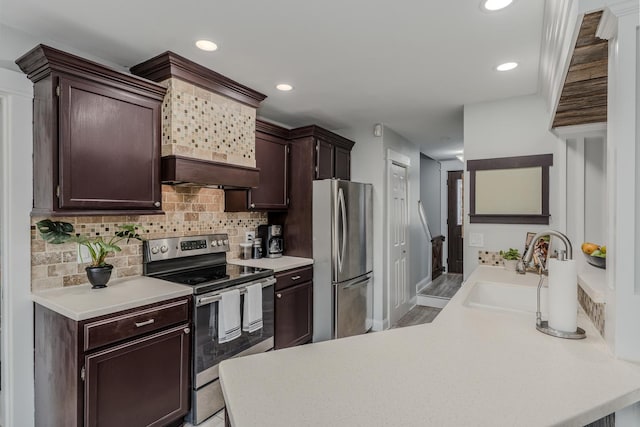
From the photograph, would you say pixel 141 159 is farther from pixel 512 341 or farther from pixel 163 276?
pixel 512 341

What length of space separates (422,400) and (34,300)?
2.15 metres

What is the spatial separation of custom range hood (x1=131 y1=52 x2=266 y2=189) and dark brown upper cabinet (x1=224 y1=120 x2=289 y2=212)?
0.99 feet

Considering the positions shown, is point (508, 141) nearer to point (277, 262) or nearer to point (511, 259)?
point (511, 259)

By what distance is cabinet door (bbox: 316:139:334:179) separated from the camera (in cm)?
344

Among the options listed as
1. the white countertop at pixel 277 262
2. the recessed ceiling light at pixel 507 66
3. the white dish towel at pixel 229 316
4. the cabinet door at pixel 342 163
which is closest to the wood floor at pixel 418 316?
the white countertop at pixel 277 262

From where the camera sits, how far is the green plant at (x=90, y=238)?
6.16 ft

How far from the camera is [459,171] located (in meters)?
6.67

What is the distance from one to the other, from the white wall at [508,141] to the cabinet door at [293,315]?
5.02 ft

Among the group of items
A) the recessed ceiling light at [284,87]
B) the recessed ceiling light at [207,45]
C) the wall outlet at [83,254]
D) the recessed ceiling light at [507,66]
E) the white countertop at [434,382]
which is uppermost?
the recessed ceiling light at [284,87]

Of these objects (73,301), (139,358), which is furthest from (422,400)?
(73,301)

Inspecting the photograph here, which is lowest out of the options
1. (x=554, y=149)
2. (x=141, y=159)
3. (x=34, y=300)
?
(x=34, y=300)

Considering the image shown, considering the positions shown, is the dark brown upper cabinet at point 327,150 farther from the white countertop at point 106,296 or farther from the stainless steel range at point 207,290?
the white countertop at point 106,296

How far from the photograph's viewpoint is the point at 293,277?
308 centimetres

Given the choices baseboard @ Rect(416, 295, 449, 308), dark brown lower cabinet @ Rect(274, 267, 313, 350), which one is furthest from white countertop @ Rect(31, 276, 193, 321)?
baseboard @ Rect(416, 295, 449, 308)
